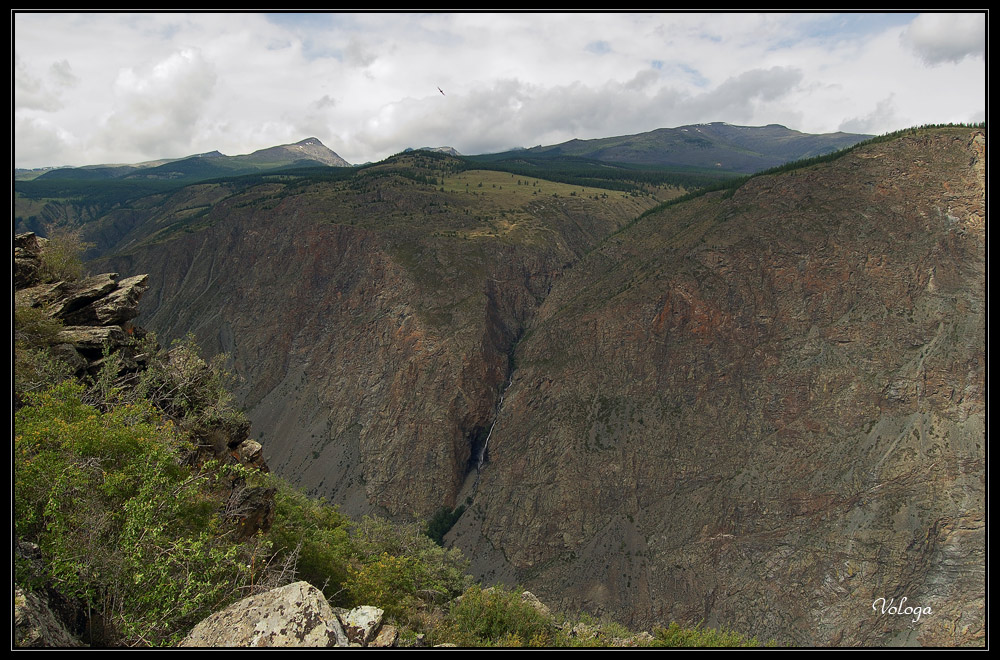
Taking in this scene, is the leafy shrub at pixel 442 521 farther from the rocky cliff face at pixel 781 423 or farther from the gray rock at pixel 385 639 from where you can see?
the gray rock at pixel 385 639

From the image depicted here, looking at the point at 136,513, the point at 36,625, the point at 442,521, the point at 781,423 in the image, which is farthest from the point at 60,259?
the point at 781,423

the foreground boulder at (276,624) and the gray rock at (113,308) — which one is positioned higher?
the gray rock at (113,308)

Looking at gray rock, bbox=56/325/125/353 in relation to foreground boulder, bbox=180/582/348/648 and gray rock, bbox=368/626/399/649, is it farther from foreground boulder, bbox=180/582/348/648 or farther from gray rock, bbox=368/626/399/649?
gray rock, bbox=368/626/399/649

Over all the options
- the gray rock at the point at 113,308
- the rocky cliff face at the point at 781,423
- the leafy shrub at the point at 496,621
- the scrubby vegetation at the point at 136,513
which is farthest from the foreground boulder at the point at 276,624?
the rocky cliff face at the point at 781,423

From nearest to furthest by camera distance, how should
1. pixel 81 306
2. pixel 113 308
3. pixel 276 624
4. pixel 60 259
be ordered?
1. pixel 276 624
2. pixel 81 306
3. pixel 113 308
4. pixel 60 259

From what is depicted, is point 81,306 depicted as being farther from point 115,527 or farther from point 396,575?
point 396,575

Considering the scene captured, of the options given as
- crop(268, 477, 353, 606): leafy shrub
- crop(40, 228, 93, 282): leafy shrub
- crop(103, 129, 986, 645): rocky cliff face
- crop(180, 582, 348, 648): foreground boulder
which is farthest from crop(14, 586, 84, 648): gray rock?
crop(103, 129, 986, 645): rocky cliff face

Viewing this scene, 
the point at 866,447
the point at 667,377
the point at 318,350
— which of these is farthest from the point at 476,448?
the point at 866,447

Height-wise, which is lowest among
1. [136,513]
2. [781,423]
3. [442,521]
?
[442,521]
